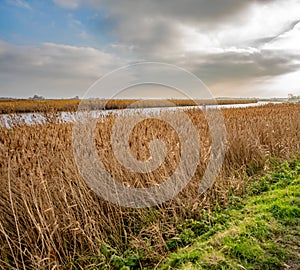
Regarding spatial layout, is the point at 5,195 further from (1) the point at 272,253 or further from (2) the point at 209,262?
(1) the point at 272,253

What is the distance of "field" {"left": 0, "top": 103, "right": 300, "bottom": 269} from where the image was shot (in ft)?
8.91

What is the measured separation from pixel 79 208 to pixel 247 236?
2150 mm

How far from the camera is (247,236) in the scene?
9.46ft

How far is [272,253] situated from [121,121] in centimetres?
367

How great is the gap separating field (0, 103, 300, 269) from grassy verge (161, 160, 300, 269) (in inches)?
5.2

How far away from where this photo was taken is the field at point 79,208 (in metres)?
2.72

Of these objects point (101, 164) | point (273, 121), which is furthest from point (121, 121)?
point (273, 121)

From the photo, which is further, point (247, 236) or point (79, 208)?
point (79, 208)

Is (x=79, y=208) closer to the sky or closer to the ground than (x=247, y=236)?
closer to the sky

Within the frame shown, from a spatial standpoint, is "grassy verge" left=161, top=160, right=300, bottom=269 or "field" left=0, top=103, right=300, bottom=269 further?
"field" left=0, top=103, right=300, bottom=269

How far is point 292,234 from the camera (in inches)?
117

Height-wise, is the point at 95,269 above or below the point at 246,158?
below

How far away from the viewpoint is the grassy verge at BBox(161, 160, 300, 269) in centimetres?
250

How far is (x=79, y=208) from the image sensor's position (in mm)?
3354
